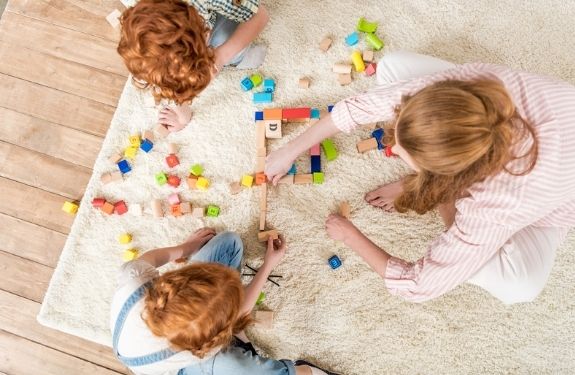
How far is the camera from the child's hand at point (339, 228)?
1.60 metres

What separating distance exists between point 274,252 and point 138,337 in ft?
1.88

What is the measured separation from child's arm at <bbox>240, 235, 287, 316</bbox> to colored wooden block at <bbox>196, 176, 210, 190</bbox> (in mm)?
309

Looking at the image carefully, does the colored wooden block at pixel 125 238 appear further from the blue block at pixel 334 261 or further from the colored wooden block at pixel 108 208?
the blue block at pixel 334 261

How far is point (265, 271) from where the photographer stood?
1.59m

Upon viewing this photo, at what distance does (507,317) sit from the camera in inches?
65.0

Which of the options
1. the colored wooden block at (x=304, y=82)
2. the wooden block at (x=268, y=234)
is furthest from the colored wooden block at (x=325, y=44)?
the wooden block at (x=268, y=234)

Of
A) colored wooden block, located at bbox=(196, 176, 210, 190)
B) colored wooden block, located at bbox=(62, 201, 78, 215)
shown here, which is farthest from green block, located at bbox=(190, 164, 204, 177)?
colored wooden block, located at bbox=(62, 201, 78, 215)

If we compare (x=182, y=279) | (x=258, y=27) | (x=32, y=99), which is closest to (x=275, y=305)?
(x=182, y=279)

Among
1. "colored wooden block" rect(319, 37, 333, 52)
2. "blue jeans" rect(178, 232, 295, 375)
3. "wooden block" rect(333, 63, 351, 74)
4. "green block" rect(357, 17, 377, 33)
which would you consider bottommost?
"blue jeans" rect(178, 232, 295, 375)

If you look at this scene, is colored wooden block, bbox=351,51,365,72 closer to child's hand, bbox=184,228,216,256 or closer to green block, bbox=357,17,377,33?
green block, bbox=357,17,377,33

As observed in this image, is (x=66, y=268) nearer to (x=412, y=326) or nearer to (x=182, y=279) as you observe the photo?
(x=182, y=279)

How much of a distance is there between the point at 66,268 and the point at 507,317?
1.59m

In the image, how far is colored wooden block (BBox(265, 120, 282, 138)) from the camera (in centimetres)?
169

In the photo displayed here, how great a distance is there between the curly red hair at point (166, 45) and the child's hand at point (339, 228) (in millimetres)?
654
